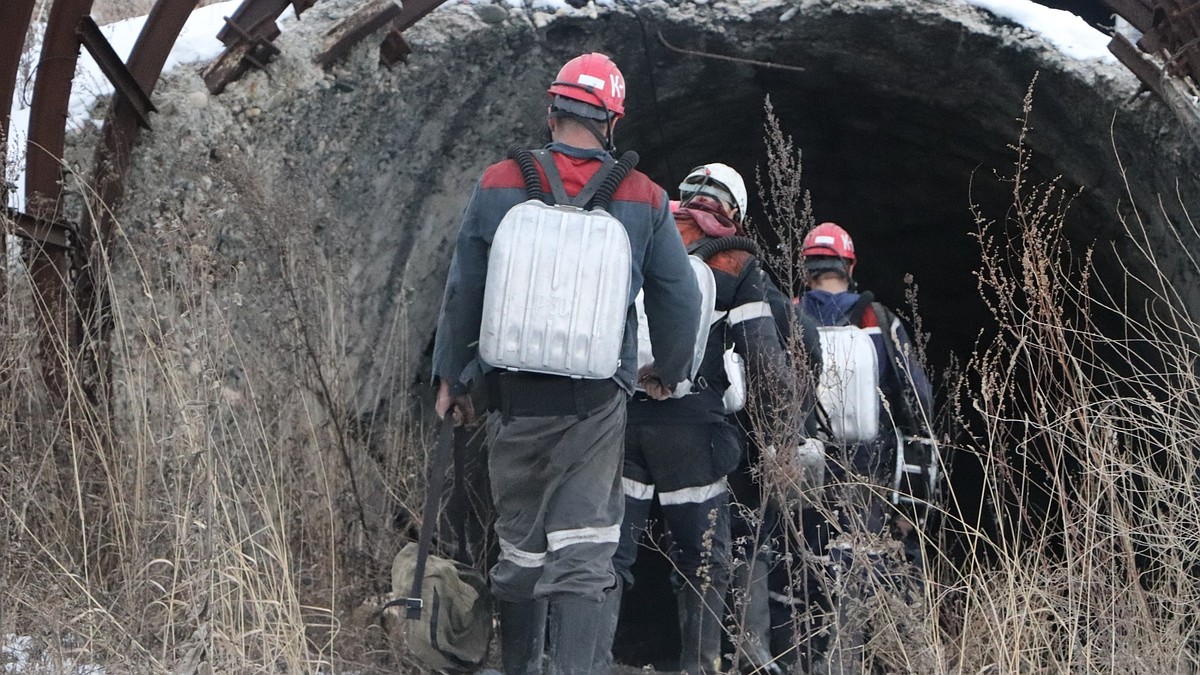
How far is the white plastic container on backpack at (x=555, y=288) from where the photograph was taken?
3250 millimetres

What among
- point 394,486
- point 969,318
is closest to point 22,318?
point 394,486

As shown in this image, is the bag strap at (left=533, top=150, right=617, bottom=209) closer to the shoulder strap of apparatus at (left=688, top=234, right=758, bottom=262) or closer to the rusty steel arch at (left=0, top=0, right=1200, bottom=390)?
the shoulder strap of apparatus at (left=688, top=234, right=758, bottom=262)

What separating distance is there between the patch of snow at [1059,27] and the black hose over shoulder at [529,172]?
9.95 ft

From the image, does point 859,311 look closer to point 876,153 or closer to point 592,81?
point 592,81

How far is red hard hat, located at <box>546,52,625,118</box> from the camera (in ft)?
11.4

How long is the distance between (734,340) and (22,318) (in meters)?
2.25

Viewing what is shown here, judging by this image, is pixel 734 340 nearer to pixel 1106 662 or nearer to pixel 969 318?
pixel 1106 662

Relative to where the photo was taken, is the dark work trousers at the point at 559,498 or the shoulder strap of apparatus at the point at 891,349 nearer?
the dark work trousers at the point at 559,498

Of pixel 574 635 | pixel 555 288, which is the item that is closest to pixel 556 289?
pixel 555 288

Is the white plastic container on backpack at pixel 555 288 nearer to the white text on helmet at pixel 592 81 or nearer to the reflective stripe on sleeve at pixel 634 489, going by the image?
the white text on helmet at pixel 592 81

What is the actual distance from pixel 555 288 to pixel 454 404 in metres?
0.59

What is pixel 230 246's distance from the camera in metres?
4.66

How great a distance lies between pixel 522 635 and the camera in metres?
3.68

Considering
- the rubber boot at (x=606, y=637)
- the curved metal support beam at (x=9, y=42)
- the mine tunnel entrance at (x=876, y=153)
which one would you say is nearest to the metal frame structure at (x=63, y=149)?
the curved metal support beam at (x=9, y=42)
